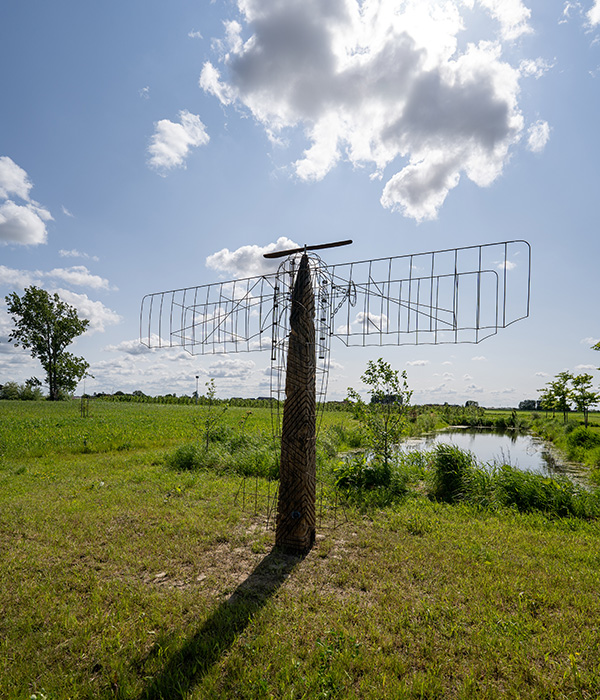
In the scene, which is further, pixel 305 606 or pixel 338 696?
pixel 305 606

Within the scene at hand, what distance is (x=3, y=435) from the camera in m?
14.1

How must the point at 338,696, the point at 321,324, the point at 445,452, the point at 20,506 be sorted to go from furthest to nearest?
the point at 445,452, the point at 20,506, the point at 321,324, the point at 338,696

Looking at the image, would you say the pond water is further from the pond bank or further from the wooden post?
the wooden post

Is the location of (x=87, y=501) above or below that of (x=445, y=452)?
below

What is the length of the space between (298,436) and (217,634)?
2.29m

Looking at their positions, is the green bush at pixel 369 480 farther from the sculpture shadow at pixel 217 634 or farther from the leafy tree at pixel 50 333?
the leafy tree at pixel 50 333

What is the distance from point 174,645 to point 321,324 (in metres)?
3.89

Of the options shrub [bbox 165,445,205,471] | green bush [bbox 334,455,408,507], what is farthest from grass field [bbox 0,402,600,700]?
shrub [bbox 165,445,205,471]

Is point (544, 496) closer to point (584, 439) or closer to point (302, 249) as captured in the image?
point (302, 249)

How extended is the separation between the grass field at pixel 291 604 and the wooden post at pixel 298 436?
364 millimetres

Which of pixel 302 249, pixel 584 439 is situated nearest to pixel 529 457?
pixel 584 439

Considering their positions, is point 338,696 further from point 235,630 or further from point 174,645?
point 174,645

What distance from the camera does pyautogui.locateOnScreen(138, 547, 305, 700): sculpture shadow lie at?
283cm

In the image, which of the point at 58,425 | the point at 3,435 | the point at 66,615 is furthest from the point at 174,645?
the point at 58,425
